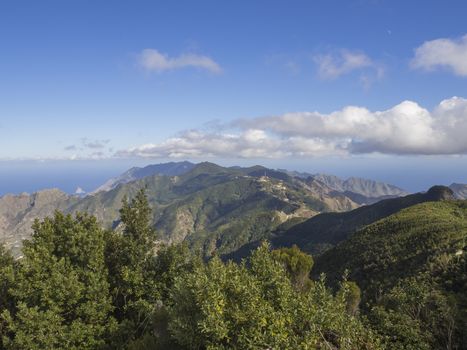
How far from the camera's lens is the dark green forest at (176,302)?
63.1 feet

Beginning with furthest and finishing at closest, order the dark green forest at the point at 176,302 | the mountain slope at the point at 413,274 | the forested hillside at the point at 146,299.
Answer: the mountain slope at the point at 413,274
the dark green forest at the point at 176,302
the forested hillside at the point at 146,299

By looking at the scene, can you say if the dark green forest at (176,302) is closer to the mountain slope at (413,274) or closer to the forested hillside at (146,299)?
the forested hillside at (146,299)

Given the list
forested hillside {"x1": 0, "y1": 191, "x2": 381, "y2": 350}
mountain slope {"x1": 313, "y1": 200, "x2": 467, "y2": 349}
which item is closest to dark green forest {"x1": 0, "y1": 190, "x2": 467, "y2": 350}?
forested hillside {"x1": 0, "y1": 191, "x2": 381, "y2": 350}

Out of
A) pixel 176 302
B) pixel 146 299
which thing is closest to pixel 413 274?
pixel 146 299

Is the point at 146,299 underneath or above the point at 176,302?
underneath

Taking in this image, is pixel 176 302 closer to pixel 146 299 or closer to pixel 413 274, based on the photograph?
pixel 146 299

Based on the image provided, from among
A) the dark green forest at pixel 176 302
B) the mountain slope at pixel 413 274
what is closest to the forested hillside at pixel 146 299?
the dark green forest at pixel 176 302

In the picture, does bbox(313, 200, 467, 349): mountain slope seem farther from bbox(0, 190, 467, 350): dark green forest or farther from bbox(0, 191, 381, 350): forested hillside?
bbox(0, 191, 381, 350): forested hillside

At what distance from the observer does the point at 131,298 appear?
39.2 metres

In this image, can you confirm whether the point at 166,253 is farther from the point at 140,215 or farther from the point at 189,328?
the point at 189,328

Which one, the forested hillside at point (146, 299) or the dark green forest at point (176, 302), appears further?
the dark green forest at point (176, 302)

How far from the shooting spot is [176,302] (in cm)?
2372

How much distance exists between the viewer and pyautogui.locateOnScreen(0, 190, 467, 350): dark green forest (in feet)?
63.1

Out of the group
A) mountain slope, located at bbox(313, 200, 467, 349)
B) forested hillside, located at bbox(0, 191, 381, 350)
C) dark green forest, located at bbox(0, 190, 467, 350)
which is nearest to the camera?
forested hillside, located at bbox(0, 191, 381, 350)
